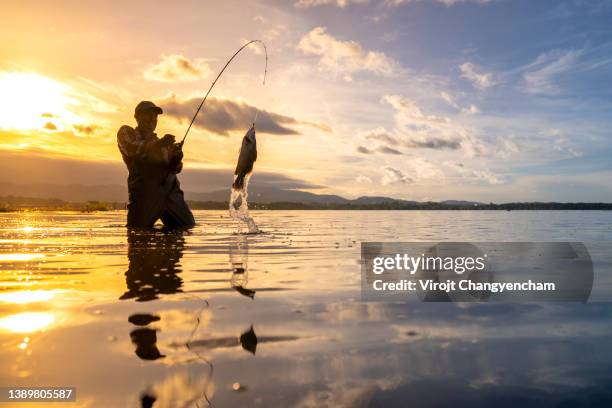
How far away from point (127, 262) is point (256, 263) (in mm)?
2777

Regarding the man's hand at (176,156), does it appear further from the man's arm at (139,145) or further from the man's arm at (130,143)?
the man's arm at (130,143)

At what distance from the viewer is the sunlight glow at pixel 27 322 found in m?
5.13

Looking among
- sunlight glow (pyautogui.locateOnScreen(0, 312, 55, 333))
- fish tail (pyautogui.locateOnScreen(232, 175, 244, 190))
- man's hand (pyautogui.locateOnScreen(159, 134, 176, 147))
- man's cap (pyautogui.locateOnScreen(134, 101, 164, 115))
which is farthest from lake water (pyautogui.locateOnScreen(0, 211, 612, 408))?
man's cap (pyautogui.locateOnScreen(134, 101, 164, 115))

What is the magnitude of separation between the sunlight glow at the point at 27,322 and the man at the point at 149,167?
1860 centimetres

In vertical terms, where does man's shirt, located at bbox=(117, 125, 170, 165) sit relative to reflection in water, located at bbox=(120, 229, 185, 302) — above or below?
above

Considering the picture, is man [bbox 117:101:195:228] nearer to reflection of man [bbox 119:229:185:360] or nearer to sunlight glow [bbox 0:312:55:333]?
reflection of man [bbox 119:229:185:360]

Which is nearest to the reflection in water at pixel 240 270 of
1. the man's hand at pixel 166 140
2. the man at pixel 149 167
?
the man's hand at pixel 166 140

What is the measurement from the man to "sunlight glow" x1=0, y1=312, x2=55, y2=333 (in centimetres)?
1860

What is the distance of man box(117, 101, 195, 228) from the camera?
23750 millimetres

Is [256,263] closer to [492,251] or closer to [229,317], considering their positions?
[229,317]

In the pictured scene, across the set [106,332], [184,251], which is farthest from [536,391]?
[184,251]

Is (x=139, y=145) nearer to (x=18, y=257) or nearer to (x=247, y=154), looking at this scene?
(x=247, y=154)

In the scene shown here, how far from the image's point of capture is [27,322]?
543 cm

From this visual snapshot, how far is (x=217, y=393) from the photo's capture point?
10.7ft
